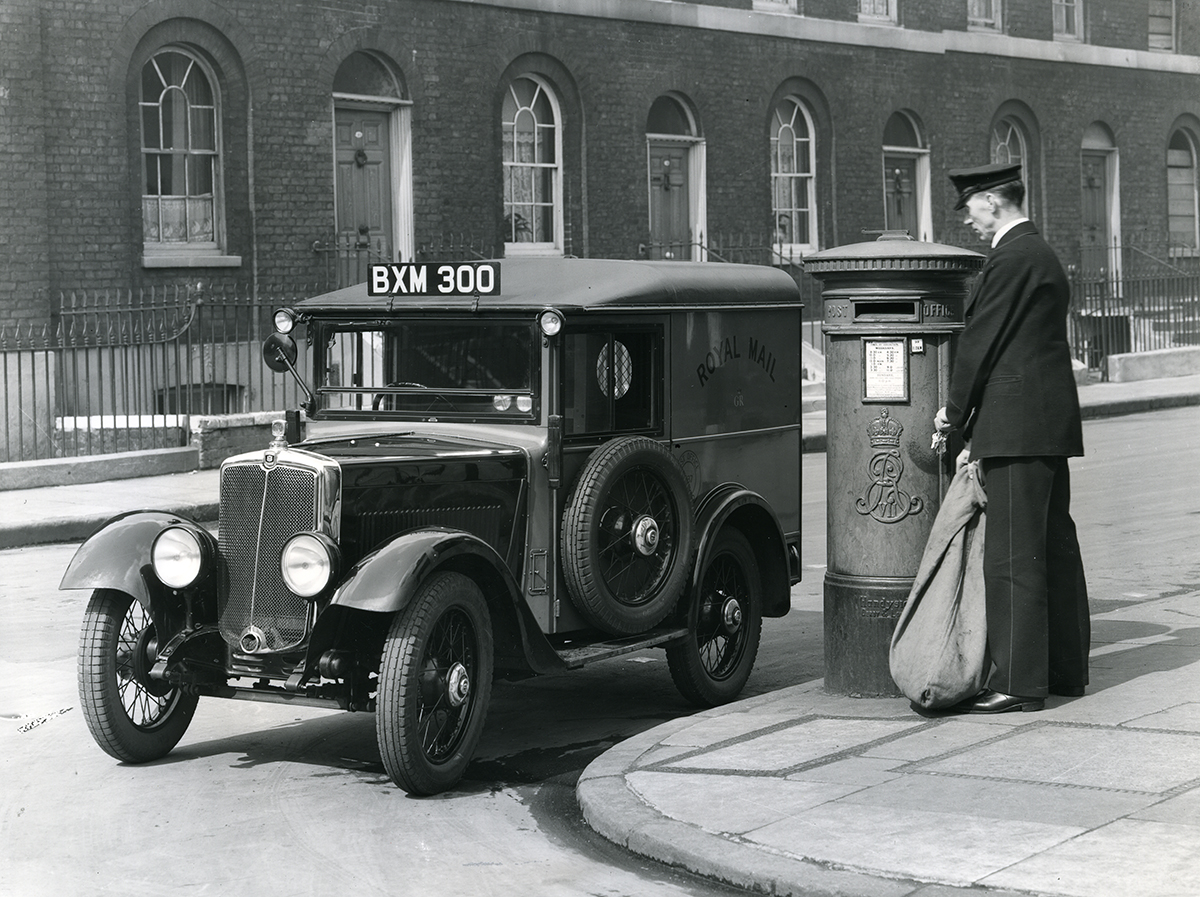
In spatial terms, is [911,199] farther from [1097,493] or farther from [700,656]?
[700,656]

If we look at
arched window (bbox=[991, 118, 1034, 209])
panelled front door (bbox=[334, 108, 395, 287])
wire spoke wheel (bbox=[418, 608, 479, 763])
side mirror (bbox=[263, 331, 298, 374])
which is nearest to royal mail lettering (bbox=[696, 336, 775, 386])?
side mirror (bbox=[263, 331, 298, 374])

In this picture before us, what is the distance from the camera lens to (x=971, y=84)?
2944cm

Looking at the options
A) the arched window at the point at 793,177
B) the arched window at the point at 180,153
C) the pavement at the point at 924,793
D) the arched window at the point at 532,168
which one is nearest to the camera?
the pavement at the point at 924,793

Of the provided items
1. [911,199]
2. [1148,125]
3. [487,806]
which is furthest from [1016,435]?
[1148,125]

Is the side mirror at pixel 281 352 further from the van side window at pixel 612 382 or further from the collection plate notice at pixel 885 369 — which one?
the collection plate notice at pixel 885 369

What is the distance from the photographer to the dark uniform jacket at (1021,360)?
636cm

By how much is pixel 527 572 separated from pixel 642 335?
4.10 feet

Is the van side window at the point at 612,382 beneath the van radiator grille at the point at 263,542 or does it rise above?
above

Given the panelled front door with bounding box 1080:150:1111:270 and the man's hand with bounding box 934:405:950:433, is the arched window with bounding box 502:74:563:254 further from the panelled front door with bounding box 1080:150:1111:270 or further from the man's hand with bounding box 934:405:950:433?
the man's hand with bounding box 934:405:950:433

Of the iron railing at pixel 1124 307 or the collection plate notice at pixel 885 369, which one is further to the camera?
the iron railing at pixel 1124 307

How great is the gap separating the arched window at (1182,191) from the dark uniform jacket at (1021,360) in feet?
96.3

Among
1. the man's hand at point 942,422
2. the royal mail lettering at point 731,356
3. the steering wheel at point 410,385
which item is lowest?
the man's hand at point 942,422

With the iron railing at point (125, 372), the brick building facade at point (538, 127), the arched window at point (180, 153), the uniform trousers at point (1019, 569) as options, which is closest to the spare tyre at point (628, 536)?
the uniform trousers at point (1019, 569)

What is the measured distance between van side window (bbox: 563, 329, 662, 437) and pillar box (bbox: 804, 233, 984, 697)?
0.86 m
